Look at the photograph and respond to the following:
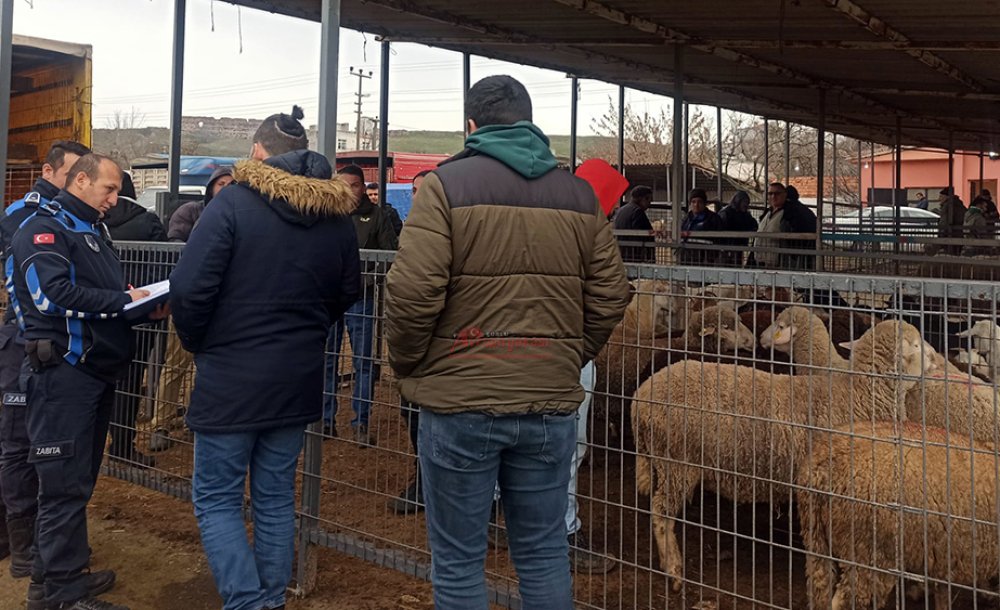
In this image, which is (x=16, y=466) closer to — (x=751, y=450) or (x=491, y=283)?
(x=491, y=283)

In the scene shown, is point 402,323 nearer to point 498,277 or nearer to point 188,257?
point 498,277

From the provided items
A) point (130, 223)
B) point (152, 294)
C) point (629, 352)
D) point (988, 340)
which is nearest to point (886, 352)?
point (988, 340)

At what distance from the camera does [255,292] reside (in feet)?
A: 10.5

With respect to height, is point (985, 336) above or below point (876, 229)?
below

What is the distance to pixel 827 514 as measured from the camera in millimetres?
3408

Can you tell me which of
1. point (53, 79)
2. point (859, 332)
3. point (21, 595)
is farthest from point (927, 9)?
point (53, 79)

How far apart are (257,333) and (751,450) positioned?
6.93 feet

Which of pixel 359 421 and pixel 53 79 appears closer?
pixel 359 421

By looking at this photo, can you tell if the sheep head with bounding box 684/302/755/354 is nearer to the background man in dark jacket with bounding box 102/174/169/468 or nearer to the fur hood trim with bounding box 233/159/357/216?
the fur hood trim with bounding box 233/159/357/216

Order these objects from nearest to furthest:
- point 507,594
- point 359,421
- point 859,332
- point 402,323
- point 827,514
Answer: point 402,323 → point 827,514 → point 507,594 → point 359,421 → point 859,332

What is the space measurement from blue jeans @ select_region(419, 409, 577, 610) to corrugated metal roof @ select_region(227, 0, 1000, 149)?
6041 millimetres

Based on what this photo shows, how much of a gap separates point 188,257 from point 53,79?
7.98 m

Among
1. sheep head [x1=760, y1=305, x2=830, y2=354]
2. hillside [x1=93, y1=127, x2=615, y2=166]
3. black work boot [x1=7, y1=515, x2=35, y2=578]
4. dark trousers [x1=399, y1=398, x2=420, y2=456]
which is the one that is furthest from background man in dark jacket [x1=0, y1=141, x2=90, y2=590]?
hillside [x1=93, y1=127, x2=615, y2=166]

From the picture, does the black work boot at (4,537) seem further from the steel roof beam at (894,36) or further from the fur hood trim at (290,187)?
the steel roof beam at (894,36)
